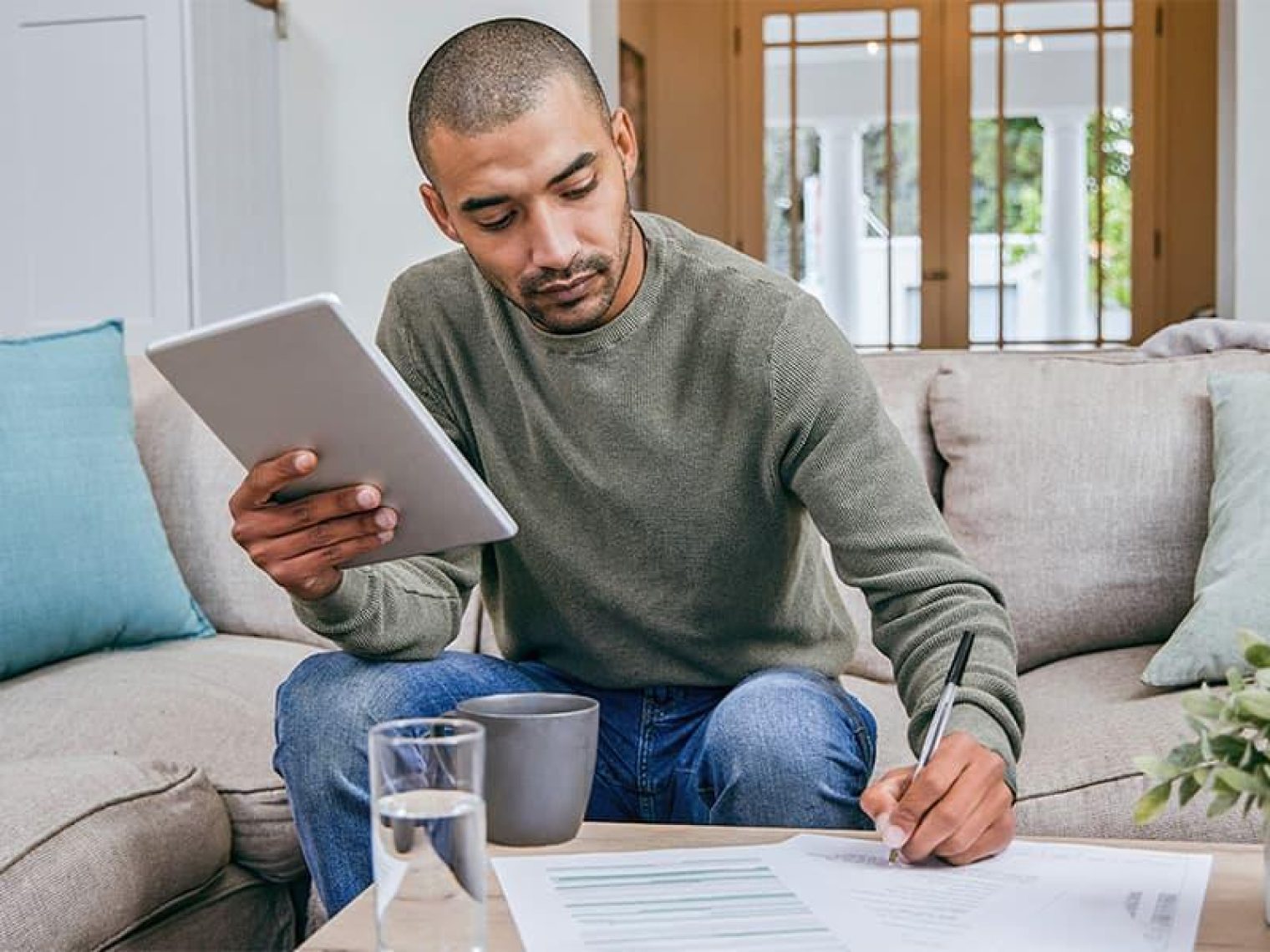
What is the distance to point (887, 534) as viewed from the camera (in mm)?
1436

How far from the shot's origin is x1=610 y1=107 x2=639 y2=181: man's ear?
1.61 m

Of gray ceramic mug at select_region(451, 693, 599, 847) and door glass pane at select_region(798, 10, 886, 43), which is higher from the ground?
door glass pane at select_region(798, 10, 886, 43)

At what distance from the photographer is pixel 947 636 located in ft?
4.45

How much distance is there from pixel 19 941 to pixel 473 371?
648 millimetres

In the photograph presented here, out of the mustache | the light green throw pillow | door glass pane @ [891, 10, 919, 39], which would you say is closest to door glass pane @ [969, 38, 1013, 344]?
door glass pane @ [891, 10, 919, 39]

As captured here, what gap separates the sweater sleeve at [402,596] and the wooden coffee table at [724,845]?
0.30 meters

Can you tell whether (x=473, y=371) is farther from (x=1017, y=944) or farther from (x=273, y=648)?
(x=1017, y=944)

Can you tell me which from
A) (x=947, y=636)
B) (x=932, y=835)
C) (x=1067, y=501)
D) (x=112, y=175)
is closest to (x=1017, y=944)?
(x=932, y=835)

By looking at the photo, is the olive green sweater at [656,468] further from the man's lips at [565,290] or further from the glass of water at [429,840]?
the glass of water at [429,840]

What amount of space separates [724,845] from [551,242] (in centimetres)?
54

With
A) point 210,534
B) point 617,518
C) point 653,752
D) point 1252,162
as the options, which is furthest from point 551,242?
point 1252,162

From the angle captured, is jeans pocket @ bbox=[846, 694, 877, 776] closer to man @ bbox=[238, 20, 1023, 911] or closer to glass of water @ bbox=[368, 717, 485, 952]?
man @ bbox=[238, 20, 1023, 911]

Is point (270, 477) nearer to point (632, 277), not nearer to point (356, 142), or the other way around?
point (632, 277)

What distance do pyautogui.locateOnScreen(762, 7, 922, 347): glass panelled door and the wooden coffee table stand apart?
5489 millimetres
